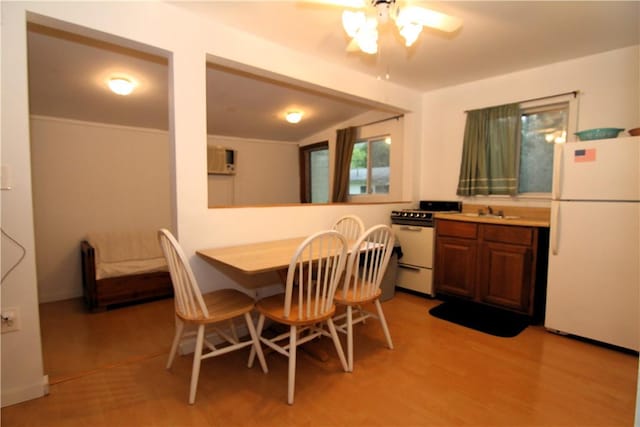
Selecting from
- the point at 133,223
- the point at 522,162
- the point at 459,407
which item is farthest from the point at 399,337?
the point at 133,223

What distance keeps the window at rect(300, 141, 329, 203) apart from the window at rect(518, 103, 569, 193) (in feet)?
9.63

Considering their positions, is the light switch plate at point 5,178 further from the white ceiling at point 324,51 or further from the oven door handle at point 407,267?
the oven door handle at point 407,267

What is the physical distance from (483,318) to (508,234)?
2.50ft

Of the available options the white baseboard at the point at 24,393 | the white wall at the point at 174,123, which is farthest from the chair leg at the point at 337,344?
the white baseboard at the point at 24,393

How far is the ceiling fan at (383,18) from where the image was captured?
1699mm

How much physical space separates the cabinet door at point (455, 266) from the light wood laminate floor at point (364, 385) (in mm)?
647

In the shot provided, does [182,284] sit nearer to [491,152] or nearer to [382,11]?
[382,11]

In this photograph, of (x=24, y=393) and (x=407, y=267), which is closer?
(x=24, y=393)

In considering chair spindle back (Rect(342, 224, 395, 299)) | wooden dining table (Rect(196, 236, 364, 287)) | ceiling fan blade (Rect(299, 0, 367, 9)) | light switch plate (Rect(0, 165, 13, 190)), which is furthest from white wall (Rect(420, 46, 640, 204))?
light switch plate (Rect(0, 165, 13, 190))

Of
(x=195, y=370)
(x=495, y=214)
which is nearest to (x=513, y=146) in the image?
(x=495, y=214)

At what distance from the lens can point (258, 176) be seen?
541 centimetres

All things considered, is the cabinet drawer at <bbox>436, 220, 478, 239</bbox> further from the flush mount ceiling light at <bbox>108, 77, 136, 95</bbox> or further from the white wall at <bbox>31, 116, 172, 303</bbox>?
the white wall at <bbox>31, 116, 172, 303</bbox>

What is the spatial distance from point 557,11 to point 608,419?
240 centimetres

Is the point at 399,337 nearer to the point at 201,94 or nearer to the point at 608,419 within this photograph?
the point at 608,419
